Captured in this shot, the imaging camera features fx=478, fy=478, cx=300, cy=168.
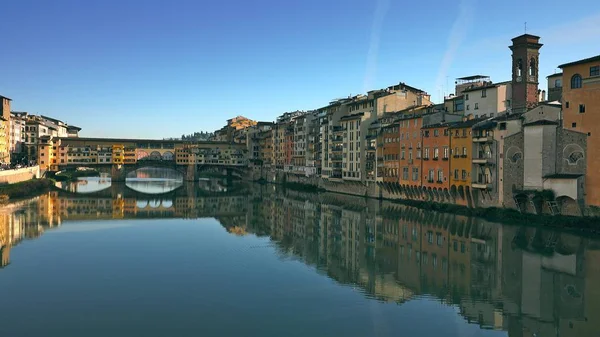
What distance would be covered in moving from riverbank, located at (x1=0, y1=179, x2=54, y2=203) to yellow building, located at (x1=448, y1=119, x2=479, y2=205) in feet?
135

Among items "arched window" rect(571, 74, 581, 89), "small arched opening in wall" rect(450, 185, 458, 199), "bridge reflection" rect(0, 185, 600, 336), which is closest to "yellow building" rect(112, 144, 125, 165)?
"bridge reflection" rect(0, 185, 600, 336)

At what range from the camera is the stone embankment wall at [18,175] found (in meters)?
52.0

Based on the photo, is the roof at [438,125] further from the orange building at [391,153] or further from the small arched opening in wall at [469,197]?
the small arched opening in wall at [469,197]

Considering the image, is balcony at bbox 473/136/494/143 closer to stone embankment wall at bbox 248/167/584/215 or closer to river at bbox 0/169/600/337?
stone embankment wall at bbox 248/167/584/215

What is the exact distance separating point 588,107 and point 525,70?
11.1m

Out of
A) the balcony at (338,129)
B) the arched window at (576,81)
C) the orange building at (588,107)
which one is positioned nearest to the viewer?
the orange building at (588,107)

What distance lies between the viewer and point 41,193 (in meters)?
58.6

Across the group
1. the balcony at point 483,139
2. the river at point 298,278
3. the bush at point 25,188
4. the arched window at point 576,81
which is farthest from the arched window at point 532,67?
the bush at point 25,188

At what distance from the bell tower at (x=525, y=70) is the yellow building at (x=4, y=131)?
214 feet

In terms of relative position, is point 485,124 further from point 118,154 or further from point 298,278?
point 118,154

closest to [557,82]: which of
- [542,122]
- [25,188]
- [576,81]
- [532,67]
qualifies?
[532,67]

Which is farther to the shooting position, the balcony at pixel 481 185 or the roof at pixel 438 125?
the roof at pixel 438 125

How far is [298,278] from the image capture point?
20453mm

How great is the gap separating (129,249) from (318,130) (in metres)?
43.1
